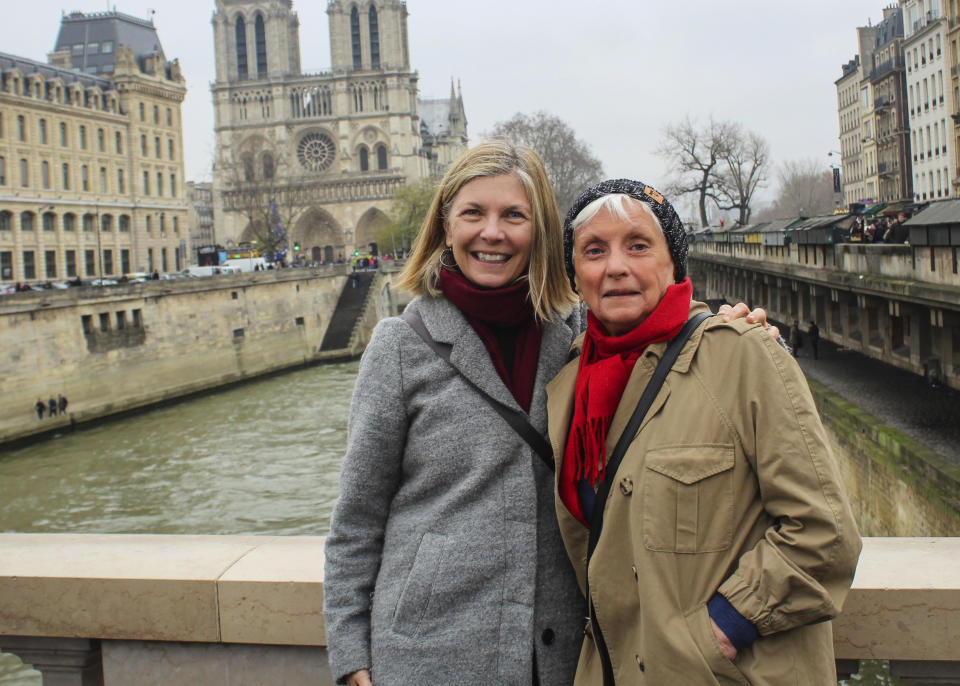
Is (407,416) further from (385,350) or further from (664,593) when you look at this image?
(664,593)

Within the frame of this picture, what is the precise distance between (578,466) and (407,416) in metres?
0.45

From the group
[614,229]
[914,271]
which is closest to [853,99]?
[914,271]

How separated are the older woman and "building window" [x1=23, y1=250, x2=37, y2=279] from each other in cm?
4609

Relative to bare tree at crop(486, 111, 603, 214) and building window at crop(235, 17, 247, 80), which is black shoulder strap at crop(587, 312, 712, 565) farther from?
building window at crop(235, 17, 247, 80)

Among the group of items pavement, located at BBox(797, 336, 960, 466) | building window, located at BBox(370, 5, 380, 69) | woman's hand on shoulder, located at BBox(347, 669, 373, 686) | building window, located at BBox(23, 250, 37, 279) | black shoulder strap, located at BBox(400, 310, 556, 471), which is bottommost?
pavement, located at BBox(797, 336, 960, 466)

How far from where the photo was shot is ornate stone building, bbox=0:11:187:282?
138ft

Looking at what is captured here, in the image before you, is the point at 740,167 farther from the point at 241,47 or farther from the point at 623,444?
the point at 623,444

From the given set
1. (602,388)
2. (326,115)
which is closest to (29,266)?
(326,115)

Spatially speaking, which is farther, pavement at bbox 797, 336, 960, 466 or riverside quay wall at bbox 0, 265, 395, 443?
riverside quay wall at bbox 0, 265, 395, 443

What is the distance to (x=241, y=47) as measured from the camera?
75.5m

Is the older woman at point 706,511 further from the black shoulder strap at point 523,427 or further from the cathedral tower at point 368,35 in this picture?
the cathedral tower at point 368,35

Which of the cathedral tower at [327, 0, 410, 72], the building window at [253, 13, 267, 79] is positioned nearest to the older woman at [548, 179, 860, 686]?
the cathedral tower at [327, 0, 410, 72]

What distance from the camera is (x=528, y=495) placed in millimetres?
2162

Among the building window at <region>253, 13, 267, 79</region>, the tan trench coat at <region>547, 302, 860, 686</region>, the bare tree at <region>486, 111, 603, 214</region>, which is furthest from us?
the building window at <region>253, 13, 267, 79</region>
